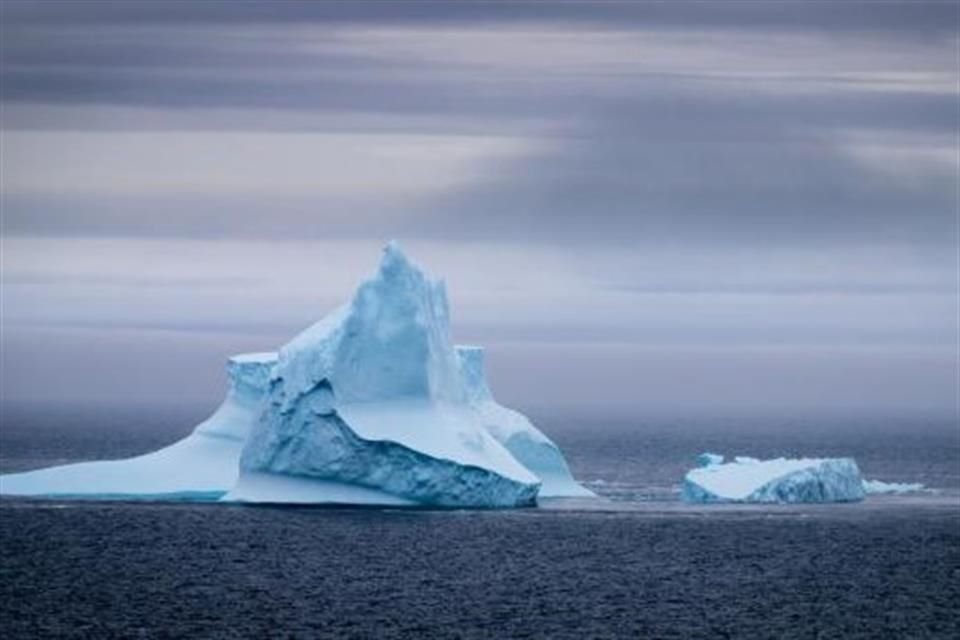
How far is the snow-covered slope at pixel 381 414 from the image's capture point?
47.2m

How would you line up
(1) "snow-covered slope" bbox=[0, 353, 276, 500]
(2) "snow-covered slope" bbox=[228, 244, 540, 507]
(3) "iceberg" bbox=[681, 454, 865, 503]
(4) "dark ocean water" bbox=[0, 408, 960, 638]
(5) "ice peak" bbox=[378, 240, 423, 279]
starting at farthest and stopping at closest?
(3) "iceberg" bbox=[681, 454, 865, 503], (1) "snow-covered slope" bbox=[0, 353, 276, 500], (5) "ice peak" bbox=[378, 240, 423, 279], (2) "snow-covered slope" bbox=[228, 244, 540, 507], (4) "dark ocean water" bbox=[0, 408, 960, 638]

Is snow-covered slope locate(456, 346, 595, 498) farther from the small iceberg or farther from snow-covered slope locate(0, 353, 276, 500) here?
the small iceberg

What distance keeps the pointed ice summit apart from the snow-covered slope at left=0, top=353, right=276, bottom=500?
2515 millimetres

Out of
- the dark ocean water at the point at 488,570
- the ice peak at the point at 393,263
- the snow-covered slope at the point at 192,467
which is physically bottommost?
the dark ocean water at the point at 488,570

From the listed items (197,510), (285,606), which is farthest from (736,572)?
(197,510)

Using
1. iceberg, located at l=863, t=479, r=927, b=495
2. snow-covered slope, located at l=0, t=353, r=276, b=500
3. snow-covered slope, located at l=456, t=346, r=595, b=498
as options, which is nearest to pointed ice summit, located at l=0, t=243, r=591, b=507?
snow-covered slope, located at l=456, t=346, r=595, b=498

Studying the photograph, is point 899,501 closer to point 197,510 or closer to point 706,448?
point 197,510

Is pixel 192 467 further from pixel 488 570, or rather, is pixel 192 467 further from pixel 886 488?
pixel 886 488

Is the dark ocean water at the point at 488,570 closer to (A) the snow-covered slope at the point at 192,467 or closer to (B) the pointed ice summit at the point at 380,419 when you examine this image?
(A) the snow-covered slope at the point at 192,467

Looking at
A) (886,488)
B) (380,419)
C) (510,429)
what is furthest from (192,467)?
(886,488)

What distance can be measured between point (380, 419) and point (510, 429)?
25.2ft

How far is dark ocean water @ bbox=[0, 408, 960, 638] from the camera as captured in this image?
31.8 meters

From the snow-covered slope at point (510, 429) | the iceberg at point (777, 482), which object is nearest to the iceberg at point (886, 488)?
the iceberg at point (777, 482)

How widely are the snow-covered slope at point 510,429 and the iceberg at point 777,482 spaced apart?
12.1 feet
